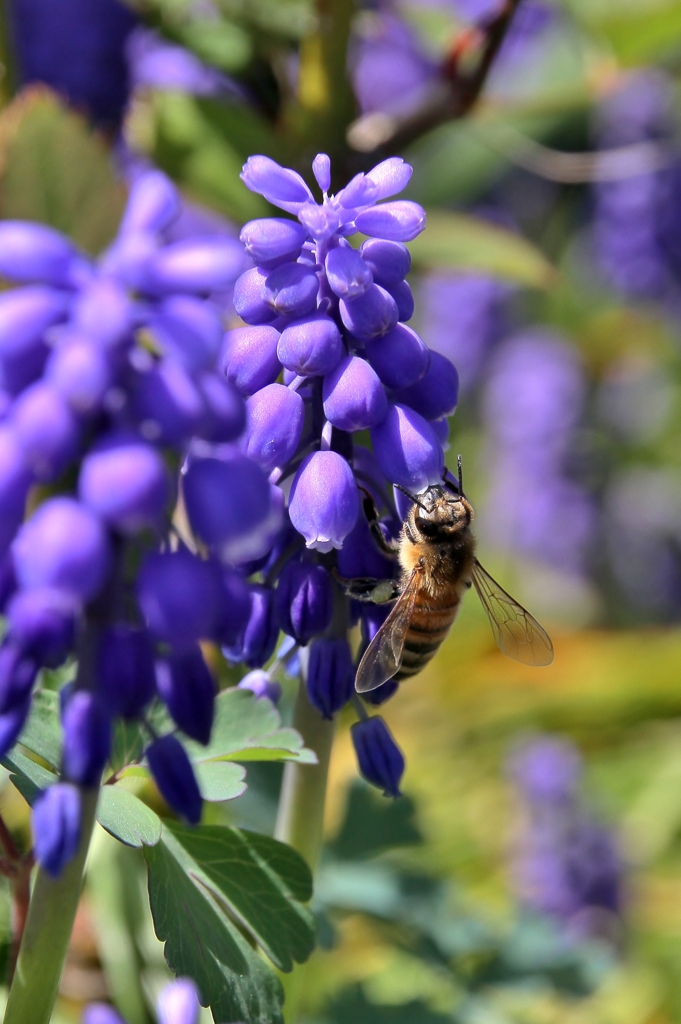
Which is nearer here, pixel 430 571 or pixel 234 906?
pixel 234 906

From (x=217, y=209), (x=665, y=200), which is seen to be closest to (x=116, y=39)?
(x=217, y=209)

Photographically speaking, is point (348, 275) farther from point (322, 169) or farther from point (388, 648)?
point (388, 648)

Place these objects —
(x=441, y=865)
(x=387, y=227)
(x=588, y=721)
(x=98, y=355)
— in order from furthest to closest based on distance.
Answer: (x=588, y=721)
(x=441, y=865)
(x=387, y=227)
(x=98, y=355)

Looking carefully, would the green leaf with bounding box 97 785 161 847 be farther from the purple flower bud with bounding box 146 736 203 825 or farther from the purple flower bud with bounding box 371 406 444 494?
the purple flower bud with bounding box 371 406 444 494

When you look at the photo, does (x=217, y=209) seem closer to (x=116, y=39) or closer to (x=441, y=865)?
(x=116, y=39)

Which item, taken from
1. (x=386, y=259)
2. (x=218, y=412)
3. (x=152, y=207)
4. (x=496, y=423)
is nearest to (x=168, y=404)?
(x=218, y=412)

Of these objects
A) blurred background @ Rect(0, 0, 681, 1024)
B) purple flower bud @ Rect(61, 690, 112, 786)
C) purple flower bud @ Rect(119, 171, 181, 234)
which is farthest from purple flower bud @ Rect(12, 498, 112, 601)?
blurred background @ Rect(0, 0, 681, 1024)
